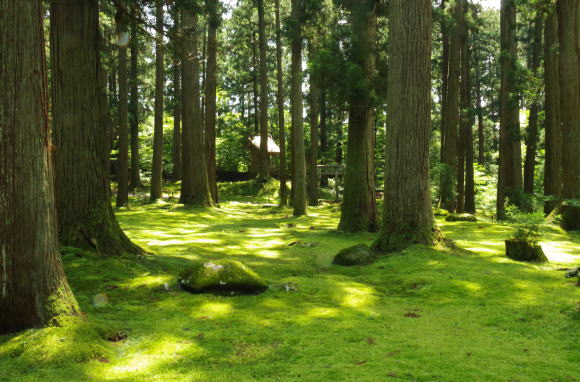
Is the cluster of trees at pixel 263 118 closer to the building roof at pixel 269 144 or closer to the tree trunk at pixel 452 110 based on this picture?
the tree trunk at pixel 452 110

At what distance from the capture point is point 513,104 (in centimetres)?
1798

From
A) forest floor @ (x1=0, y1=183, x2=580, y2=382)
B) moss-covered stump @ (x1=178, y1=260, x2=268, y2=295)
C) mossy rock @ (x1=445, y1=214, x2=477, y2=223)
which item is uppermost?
mossy rock @ (x1=445, y1=214, x2=477, y2=223)

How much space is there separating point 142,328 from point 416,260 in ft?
15.5

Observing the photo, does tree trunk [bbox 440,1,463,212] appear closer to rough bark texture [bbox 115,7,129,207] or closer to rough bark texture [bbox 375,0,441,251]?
rough bark texture [bbox 375,0,441,251]

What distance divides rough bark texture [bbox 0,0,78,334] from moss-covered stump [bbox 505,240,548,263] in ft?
24.1

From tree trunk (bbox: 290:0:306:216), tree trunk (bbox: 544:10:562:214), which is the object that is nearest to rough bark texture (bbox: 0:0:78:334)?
tree trunk (bbox: 290:0:306:216)

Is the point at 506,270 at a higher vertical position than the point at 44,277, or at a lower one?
lower

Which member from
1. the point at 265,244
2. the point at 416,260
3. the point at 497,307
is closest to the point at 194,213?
the point at 265,244

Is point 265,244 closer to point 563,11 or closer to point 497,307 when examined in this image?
point 497,307

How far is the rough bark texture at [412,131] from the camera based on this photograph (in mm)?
8703

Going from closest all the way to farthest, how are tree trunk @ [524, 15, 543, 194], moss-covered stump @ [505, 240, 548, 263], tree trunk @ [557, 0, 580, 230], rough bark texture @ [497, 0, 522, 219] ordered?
moss-covered stump @ [505, 240, 548, 263] → tree trunk @ [557, 0, 580, 230] → rough bark texture @ [497, 0, 522, 219] → tree trunk @ [524, 15, 543, 194]

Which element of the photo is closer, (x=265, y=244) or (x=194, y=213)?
(x=265, y=244)

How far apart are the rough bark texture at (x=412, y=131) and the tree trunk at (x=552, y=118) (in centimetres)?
813

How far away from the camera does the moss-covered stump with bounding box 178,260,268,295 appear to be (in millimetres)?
6145
